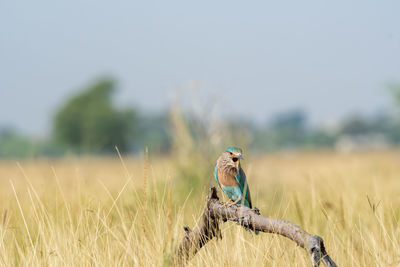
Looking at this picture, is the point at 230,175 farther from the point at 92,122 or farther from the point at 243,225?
the point at 92,122

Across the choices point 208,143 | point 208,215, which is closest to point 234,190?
point 208,215

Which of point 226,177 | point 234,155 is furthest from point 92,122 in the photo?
point 234,155

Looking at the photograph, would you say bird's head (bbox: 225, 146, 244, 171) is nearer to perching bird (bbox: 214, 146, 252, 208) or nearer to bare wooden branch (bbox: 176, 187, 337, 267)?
perching bird (bbox: 214, 146, 252, 208)

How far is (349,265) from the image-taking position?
11.9 ft

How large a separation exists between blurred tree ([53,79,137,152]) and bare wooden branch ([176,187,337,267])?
4337 centimetres

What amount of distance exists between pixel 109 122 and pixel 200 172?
4172 cm

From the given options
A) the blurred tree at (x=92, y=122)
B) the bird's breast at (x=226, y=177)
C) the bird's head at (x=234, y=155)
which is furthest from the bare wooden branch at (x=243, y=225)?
the blurred tree at (x=92, y=122)

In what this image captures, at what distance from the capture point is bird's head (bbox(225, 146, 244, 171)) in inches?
94.9

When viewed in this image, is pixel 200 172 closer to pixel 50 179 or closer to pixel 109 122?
pixel 50 179

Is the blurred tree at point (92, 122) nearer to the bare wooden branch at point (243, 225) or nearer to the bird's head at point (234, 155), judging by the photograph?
the bare wooden branch at point (243, 225)

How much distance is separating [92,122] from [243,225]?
4553cm

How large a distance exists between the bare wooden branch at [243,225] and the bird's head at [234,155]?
23cm

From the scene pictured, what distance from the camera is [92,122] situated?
47.0m

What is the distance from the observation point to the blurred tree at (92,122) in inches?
1862
